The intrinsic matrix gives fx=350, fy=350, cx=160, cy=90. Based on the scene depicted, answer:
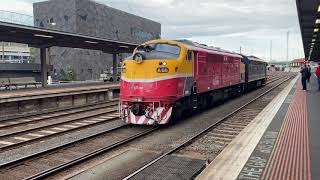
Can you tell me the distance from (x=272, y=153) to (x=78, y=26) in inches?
2350

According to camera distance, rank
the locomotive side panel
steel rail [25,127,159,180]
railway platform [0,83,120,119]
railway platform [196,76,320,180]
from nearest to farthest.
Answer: railway platform [196,76,320,180]
steel rail [25,127,159,180]
railway platform [0,83,120,119]
the locomotive side panel

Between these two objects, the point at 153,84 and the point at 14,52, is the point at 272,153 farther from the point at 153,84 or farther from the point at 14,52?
the point at 14,52

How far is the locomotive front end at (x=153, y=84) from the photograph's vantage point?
14.0 meters

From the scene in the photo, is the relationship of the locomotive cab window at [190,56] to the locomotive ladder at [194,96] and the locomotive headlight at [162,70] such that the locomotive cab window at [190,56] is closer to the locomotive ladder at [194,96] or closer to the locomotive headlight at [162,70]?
the locomotive ladder at [194,96]

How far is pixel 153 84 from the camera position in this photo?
1408 cm

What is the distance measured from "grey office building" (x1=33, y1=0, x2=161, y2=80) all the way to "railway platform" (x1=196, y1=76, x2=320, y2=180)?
49.4m

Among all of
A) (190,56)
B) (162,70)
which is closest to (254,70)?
(190,56)

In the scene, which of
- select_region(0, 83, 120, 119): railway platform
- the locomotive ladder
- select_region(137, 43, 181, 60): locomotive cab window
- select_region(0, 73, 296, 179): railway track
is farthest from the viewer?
select_region(0, 83, 120, 119): railway platform

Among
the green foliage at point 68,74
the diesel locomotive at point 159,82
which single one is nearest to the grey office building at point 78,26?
the green foliage at point 68,74

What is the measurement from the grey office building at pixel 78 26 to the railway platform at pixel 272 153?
1943 inches

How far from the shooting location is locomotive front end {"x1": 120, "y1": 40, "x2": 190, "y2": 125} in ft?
45.9

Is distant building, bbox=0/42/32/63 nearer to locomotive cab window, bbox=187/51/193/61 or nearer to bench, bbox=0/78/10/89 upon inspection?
bench, bbox=0/78/10/89

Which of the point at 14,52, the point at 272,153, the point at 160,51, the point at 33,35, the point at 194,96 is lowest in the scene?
the point at 272,153

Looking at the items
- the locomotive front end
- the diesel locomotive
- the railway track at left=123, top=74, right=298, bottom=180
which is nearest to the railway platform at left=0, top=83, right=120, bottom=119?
the diesel locomotive
